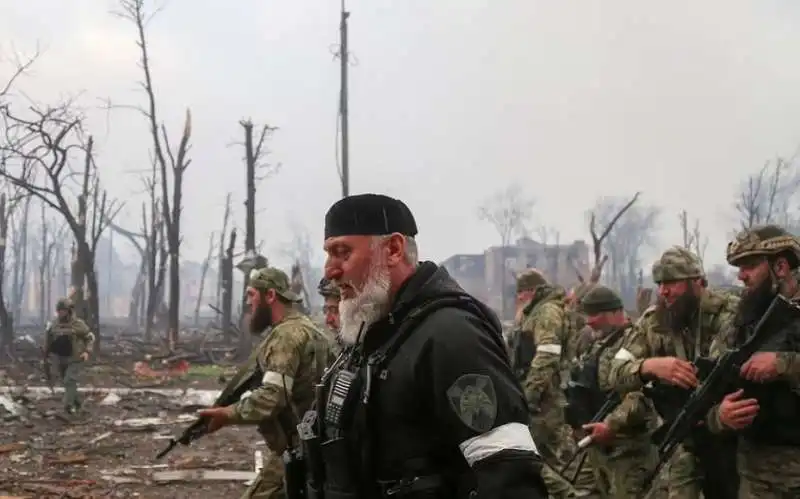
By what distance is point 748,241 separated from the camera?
175 inches

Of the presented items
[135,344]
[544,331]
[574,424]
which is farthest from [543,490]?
[135,344]

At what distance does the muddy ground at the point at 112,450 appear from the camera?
878 centimetres

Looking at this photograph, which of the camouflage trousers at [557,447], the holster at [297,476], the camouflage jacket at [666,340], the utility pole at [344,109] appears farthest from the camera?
the utility pole at [344,109]

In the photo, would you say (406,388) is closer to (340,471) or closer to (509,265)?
(340,471)

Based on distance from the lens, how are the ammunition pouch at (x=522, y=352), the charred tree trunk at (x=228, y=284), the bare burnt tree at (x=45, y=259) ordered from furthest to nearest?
the bare burnt tree at (x=45, y=259)
the charred tree trunk at (x=228, y=284)
the ammunition pouch at (x=522, y=352)

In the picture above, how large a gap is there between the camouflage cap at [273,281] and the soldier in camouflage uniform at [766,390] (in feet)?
9.06

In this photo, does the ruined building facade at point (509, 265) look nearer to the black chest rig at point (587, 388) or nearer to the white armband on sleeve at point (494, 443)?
the black chest rig at point (587, 388)

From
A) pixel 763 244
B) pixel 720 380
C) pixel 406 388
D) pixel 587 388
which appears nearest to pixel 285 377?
pixel 587 388

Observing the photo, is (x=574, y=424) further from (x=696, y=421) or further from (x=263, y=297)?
(x=263, y=297)

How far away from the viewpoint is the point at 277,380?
17.4 feet

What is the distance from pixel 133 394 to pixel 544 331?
11.6m

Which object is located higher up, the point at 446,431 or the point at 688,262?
the point at 688,262

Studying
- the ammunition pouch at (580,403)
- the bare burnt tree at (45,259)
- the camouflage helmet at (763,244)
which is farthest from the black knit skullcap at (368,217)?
the bare burnt tree at (45,259)

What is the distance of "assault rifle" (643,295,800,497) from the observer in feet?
13.5
